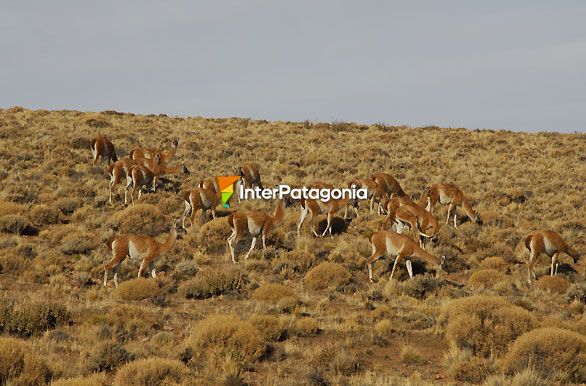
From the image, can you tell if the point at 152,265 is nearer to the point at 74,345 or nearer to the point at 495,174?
the point at 74,345

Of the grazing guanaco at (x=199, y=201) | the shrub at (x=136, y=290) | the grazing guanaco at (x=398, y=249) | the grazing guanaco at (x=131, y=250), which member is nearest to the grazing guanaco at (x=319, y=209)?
the grazing guanaco at (x=199, y=201)

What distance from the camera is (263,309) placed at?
39.7 feet

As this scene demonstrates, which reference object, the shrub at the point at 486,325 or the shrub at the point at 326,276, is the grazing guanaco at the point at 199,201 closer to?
the shrub at the point at 326,276

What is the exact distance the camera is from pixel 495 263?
16.4 metres

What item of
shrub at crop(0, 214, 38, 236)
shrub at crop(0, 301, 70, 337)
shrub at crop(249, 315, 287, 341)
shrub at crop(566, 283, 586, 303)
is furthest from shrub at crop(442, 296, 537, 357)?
shrub at crop(0, 214, 38, 236)

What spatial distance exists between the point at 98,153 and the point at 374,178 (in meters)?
13.3

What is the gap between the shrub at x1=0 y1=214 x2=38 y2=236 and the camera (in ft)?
58.6

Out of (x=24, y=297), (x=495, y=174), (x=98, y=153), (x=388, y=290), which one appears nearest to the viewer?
(x=24, y=297)

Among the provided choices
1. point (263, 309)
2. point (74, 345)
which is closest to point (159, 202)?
point (263, 309)

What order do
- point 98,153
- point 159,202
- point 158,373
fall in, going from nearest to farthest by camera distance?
point 158,373 → point 159,202 → point 98,153

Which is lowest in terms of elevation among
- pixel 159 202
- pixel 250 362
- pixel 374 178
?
pixel 250 362

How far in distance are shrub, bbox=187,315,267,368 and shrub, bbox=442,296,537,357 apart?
3.65 m

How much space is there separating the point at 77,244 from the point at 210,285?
5625 mm

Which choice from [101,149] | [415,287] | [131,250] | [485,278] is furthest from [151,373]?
[101,149]
